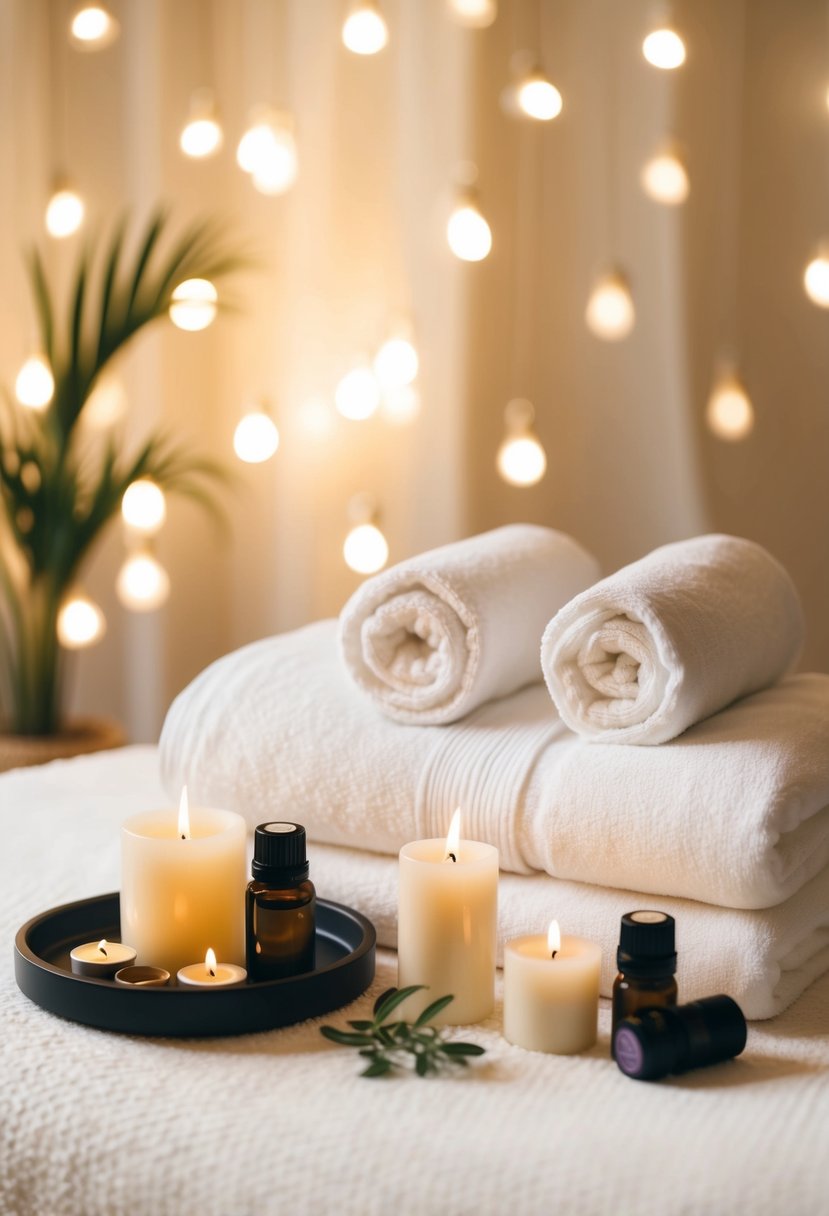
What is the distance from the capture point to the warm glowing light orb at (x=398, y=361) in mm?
1614

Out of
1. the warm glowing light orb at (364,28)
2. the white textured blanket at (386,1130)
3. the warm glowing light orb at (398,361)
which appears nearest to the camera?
the white textured blanket at (386,1130)

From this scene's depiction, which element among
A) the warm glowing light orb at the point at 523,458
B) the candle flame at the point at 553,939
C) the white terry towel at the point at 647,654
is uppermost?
the warm glowing light orb at the point at 523,458

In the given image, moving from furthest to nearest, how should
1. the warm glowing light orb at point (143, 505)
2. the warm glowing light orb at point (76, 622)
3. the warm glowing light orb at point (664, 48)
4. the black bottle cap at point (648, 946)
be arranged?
the warm glowing light orb at point (76, 622), the warm glowing light orb at point (143, 505), the warm glowing light orb at point (664, 48), the black bottle cap at point (648, 946)

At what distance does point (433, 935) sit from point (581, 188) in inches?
46.9

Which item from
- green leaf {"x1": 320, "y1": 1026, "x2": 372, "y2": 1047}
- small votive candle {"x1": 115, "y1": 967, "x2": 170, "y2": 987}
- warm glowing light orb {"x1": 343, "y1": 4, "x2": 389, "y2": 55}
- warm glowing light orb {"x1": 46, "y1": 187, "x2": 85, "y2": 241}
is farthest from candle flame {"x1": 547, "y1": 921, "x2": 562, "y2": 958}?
warm glowing light orb {"x1": 46, "y1": 187, "x2": 85, "y2": 241}

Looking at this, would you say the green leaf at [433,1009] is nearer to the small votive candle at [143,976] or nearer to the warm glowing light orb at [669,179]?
the small votive candle at [143,976]

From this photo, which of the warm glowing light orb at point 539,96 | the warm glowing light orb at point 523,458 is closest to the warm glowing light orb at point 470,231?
the warm glowing light orb at point 539,96

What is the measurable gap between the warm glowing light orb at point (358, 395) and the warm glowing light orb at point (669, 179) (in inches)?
17.0

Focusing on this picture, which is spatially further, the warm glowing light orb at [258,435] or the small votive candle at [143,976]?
the warm glowing light orb at [258,435]

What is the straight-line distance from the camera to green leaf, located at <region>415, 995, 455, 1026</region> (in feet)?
2.40

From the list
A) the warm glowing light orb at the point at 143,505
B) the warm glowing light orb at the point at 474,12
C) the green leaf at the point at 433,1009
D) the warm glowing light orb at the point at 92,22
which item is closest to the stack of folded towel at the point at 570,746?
the green leaf at the point at 433,1009

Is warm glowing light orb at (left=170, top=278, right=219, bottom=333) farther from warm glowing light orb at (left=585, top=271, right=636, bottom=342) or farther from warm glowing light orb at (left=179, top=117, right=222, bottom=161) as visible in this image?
warm glowing light orb at (left=585, top=271, right=636, bottom=342)

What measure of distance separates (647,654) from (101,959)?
38 cm

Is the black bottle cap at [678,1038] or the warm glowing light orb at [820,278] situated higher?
the warm glowing light orb at [820,278]
